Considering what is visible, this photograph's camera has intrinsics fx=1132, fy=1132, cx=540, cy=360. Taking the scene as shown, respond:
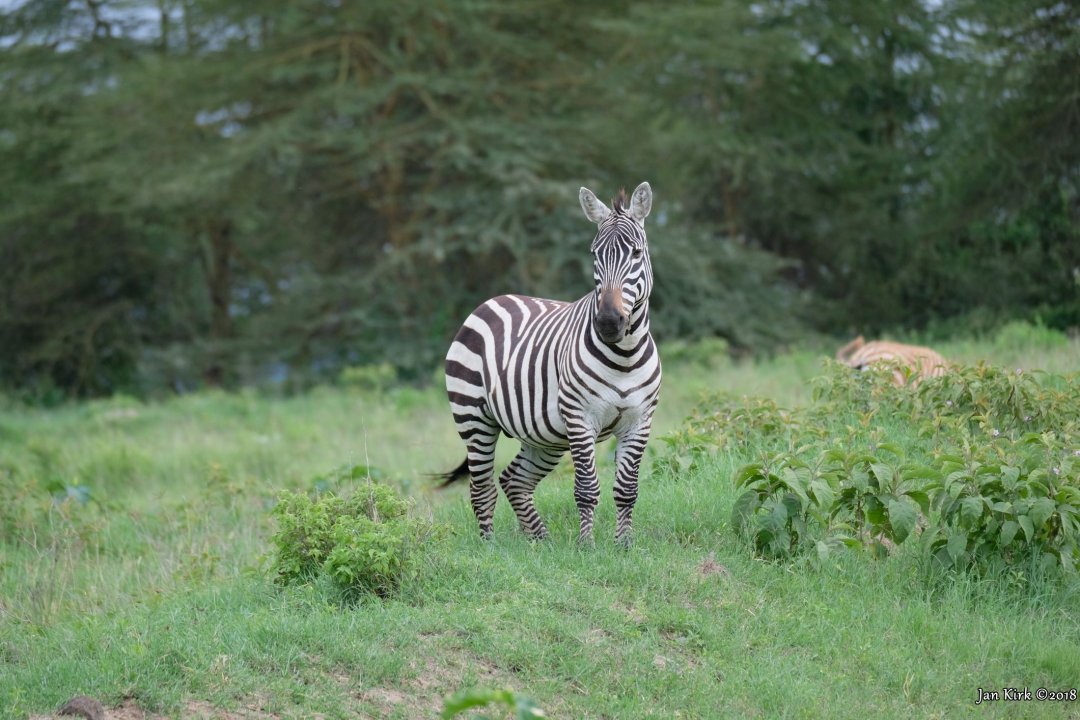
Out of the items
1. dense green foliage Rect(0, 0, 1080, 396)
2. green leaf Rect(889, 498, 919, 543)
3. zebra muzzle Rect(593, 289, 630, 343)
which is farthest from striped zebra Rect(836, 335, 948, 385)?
dense green foliage Rect(0, 0, 1080, 396)

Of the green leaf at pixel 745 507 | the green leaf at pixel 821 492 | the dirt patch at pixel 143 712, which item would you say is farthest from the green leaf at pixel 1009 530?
the dirt patch at pixel 143 712

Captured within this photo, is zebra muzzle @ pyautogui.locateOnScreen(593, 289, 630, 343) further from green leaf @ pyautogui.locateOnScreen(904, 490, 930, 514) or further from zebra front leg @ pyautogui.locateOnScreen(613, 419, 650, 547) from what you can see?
green leaf @ pyautogui.locateOnScreen(904, 490, 930, 514)

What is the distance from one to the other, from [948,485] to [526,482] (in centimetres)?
251

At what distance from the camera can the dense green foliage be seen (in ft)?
63.1

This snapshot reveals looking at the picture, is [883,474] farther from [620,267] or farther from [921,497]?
[620,267]

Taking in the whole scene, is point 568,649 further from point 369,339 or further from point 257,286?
point 257,286

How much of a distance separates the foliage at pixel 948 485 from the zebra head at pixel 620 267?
1194 mm

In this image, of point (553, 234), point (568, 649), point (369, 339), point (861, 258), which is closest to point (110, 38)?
point (369, 339)

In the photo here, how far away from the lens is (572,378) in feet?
20.7

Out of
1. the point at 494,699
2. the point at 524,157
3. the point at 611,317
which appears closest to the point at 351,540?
the point at 611,317

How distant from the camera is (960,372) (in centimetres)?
798

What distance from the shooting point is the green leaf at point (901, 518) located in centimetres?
608

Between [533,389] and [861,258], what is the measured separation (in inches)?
630

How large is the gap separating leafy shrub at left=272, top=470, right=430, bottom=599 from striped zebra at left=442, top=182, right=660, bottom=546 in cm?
89
